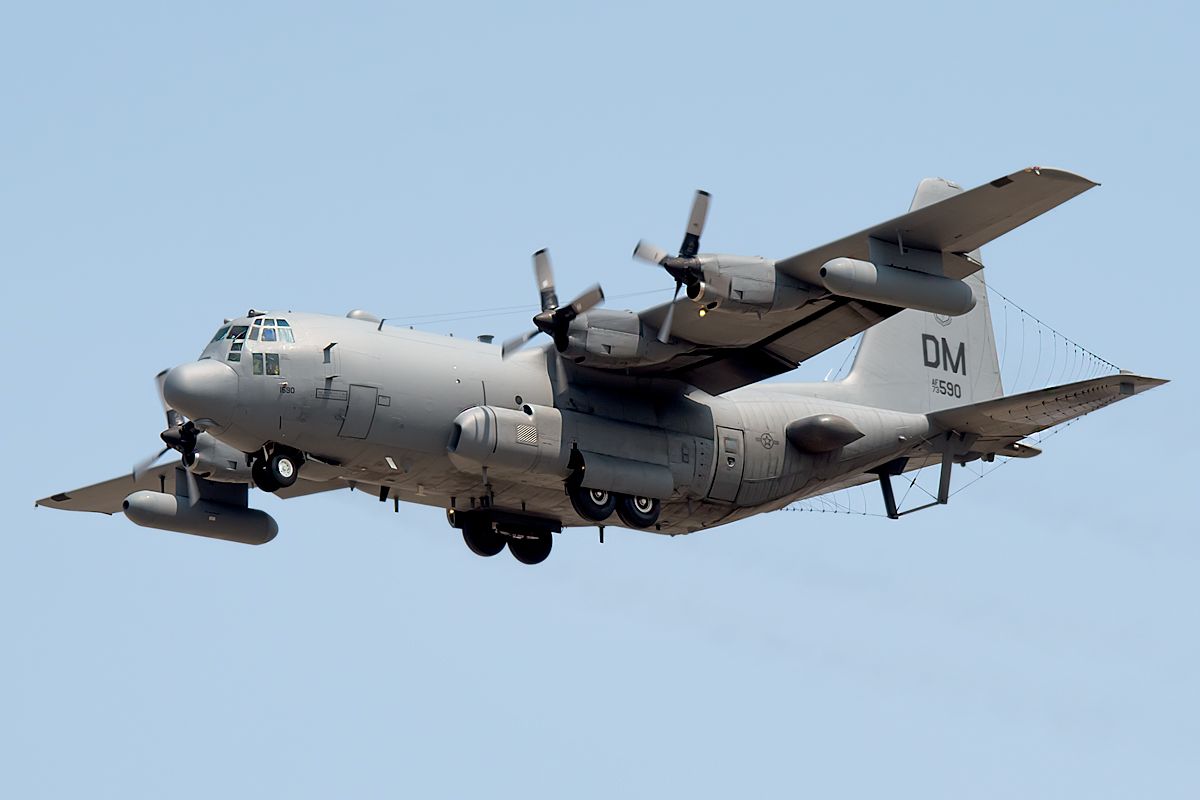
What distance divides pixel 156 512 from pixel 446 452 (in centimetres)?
530

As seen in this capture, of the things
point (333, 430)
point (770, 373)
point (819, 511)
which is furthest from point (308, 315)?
point (819, 511)

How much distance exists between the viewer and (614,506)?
2552cm

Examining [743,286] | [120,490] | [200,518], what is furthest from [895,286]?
[120,490]

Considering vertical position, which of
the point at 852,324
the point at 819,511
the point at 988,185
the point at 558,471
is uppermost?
the point at 988,185

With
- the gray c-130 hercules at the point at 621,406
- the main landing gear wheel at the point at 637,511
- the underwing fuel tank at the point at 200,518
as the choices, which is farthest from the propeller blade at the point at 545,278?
the underwing fuel tank at the point at 200,518

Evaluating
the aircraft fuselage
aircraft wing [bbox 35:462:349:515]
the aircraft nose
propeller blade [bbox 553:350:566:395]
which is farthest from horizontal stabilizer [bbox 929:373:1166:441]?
the aircraft nose

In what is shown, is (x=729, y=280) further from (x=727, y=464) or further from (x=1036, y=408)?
(x=1036, y=408)

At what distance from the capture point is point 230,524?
90.4 feet

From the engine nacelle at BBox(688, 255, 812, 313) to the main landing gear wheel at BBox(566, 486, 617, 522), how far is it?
3132 mm

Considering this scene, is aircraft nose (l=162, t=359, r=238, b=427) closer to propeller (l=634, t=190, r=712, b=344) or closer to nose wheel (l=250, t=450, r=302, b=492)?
nose wheel (l=250, t=450, r=302, b=492)

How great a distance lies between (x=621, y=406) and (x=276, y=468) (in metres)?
4.91

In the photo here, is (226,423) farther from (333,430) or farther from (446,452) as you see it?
(446,452)

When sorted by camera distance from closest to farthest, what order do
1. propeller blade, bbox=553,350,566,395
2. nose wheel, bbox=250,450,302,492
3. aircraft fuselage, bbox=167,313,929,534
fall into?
aircraft fuselage, bbox=167,313,929,534
nose wheel, bbox=250,450,302,492
propeller blade, bbox=553,350,566,395

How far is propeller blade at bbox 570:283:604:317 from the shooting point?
24.9m
